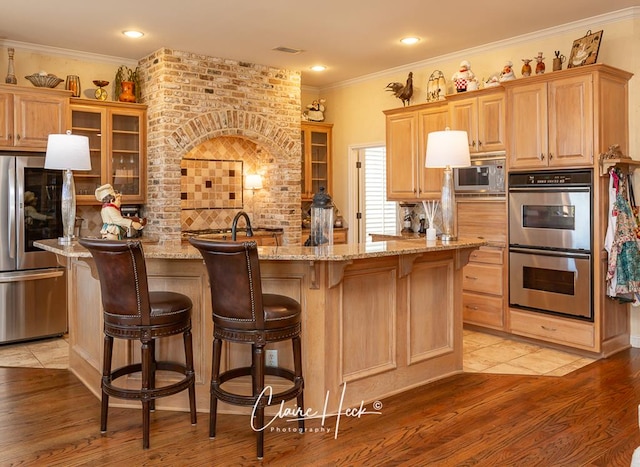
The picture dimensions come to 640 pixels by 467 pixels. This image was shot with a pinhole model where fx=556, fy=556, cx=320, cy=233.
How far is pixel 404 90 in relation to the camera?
251 inches

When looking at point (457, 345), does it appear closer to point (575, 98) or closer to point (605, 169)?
point (605, 169)

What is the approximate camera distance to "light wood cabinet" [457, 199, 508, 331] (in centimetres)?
515

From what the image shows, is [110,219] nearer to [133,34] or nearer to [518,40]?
[133,34]

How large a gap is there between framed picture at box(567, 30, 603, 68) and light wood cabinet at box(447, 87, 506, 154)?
2.13 feet

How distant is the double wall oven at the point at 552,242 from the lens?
4.51m

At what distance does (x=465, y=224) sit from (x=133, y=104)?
3686 millimetres

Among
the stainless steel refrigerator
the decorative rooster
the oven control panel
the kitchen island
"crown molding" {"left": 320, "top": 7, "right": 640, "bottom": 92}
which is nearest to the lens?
the kitchen island

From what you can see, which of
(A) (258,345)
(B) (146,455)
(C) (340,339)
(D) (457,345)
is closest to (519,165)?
(D) (457,345)

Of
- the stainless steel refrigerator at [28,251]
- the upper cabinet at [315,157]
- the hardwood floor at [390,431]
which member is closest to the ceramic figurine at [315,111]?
the upper cabinet at [315,157]

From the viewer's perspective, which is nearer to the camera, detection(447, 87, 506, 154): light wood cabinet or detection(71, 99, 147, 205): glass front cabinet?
detection(447, 87, 506, 154): light wood cabinet

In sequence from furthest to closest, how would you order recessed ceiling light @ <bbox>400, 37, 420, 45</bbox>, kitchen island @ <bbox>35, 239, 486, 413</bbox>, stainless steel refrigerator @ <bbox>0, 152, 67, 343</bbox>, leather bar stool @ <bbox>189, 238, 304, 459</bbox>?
recessed ceiling light @ <bbox>400, 37, 420, 45</bbox> < stainless steel refrigerator @ <bbox>0, 152, 67, 343</bbox> < kitchen island @ <bbox>35, 239, 486, 413</bbox> < leather bar stool @ <bbox>189, 238, 304, 459</bbox>

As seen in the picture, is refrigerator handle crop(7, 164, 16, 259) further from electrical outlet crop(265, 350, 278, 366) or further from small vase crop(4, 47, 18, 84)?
electrical outlet crop(265, 350, 278, 366)

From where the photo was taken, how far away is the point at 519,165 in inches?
194

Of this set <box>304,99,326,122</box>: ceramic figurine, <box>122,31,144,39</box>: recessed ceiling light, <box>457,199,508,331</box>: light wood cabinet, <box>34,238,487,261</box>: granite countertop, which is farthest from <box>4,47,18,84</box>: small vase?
<box>457,199,508,331</box>: light wood cabinet
